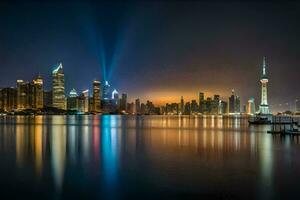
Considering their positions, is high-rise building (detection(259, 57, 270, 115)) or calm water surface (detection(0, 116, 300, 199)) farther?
high-rise building (detection(259, 57, 270, 115))

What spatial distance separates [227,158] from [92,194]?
1743 cm

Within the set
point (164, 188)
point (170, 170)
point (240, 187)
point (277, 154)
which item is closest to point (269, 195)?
point (240, 187)

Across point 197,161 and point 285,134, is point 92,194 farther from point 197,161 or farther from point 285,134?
point 285,134

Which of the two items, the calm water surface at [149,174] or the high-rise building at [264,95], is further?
the high-rise building at [264,95]

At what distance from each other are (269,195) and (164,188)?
5.88 metres

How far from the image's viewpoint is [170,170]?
28281 mm

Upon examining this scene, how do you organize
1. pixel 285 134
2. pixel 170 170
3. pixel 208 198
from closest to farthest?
pixel 208 198 → pixel 170 170 → pixel 285 134

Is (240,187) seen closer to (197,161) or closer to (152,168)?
(152,168)

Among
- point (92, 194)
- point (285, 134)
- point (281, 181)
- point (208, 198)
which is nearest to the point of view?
point (208, 198)

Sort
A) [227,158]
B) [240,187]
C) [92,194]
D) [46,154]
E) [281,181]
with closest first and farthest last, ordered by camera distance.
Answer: [92,194] < [240,187] < [281,181] < [227,158] < [46,154]

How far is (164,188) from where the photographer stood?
2219 cm

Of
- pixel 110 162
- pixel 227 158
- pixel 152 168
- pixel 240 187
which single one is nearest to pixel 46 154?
pixel 110 162

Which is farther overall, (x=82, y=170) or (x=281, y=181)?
(x=82, y=170)

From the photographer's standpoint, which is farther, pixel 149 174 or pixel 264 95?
pixel 264 95
